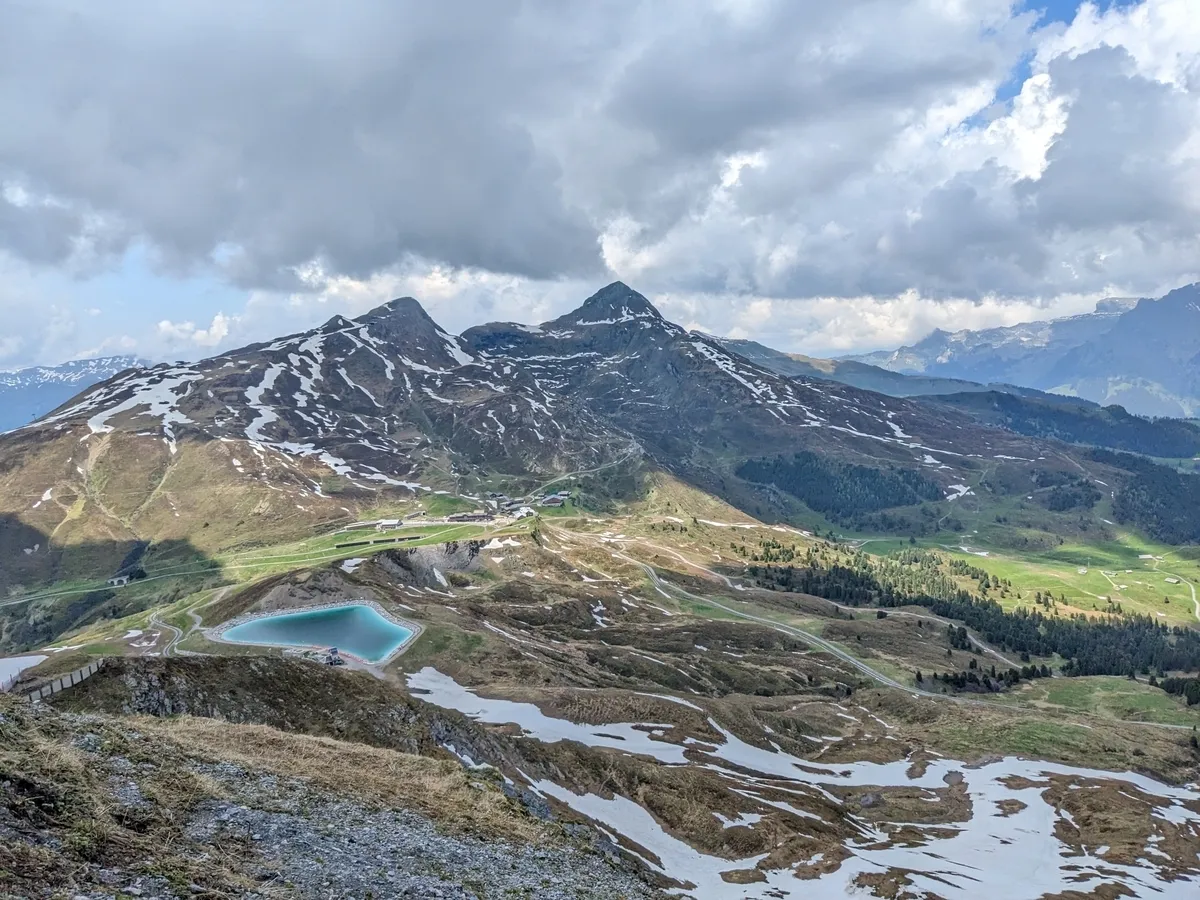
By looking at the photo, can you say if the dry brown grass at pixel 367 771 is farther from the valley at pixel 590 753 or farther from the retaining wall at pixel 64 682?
the retaining wall at pixel 64 682

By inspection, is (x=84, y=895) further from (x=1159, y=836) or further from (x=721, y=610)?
(x=721, y=610)

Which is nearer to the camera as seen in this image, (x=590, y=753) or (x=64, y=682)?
(x=64, y=682)

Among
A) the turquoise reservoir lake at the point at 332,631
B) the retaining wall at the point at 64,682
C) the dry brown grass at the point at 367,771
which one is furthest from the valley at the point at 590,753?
the turquoise reservoir lake at the point at 332,631

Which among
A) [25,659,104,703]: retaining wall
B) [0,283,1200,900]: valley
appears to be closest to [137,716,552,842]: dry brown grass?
[0,283,1200,900]: valley

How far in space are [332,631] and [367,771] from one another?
9097cm

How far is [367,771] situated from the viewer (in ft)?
121

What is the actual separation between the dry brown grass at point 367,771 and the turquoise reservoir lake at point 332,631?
67945 mm

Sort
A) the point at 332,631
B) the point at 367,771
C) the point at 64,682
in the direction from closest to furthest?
the point at 367,771, the point at 64,682, the point at 332,631

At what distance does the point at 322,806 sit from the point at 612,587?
163393 mm

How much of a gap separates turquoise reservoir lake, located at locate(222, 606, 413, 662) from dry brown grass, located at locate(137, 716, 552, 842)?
6795cm

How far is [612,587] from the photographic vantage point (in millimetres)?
191000

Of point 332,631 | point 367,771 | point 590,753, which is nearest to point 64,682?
point 367,771

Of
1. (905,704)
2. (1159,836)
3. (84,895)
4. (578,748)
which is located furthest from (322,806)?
(905,704)

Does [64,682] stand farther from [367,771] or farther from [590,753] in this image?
[590,753]
